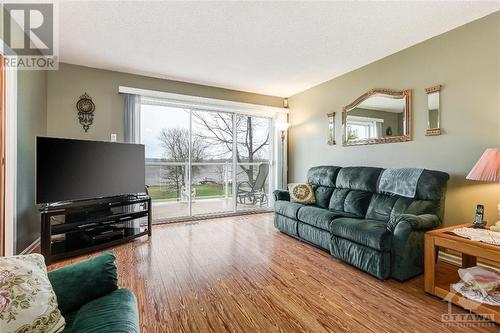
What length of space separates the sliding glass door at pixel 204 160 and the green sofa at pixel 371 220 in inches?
66.8

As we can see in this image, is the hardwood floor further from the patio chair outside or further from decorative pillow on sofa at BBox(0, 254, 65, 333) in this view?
the patio chair outside

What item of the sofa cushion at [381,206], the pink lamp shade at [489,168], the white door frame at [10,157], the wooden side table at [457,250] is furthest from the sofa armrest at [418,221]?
the white door frame at [10,157]

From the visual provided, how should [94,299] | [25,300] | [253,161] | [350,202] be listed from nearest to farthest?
[25,300], [94,299], [350,202], [253,161]

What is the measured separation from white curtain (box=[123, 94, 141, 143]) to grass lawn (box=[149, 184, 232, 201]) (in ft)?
3.32

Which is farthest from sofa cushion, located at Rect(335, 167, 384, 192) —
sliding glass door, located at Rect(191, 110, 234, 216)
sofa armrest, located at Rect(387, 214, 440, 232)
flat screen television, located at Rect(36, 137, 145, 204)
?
flat screen television, located at Rect(36, 137, 145, 204)

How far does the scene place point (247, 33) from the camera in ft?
8.99

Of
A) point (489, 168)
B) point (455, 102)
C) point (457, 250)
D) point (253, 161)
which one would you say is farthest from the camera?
point (253, 161)

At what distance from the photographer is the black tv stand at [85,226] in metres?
2.66

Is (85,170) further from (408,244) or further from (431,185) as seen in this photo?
(431,185)

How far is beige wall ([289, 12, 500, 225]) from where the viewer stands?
2.41 metres

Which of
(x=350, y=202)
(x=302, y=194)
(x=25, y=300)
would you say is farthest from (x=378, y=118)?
(x=25, y=300)

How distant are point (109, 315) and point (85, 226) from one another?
243 cm

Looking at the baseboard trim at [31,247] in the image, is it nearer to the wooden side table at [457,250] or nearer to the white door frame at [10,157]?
the white door frame at [10,157]

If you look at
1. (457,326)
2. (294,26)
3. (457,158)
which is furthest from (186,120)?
(457,326)
